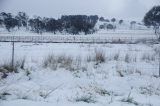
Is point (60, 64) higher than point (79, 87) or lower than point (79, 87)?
higher

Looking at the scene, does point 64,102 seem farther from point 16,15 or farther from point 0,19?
point 16,15

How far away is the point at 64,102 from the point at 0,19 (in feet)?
334

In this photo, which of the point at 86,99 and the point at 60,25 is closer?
the point at 86,99

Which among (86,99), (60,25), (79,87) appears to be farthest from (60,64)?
(60,25)

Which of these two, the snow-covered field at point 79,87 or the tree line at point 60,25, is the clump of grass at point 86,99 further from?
the tree line at point 60,25

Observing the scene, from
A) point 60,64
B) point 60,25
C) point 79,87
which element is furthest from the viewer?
point 60,25

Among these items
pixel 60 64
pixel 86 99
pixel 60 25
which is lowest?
pixel 86 99

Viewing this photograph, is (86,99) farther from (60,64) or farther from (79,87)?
(60,64)

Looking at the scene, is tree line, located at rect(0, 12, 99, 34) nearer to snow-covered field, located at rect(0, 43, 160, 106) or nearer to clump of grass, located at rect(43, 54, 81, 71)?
clump of grass, located at rect(43, 54, 81, 71)

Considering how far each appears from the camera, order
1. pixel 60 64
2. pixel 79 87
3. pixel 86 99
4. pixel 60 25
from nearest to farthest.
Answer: pixel 86 99 < pixel 79 87 < pixel 60 64 < pixel 60 25

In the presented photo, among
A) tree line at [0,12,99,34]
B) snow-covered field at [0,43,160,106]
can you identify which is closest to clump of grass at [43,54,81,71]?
snow-covered field at [0,43,160,106]

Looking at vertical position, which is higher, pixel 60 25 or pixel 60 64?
pixel 60 25

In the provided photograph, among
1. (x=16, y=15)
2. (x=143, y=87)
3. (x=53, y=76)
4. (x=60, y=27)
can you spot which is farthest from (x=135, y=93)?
(x=16, y=15)

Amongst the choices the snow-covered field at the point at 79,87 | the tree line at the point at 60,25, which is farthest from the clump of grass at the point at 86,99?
the tree line at the point at 60,25
